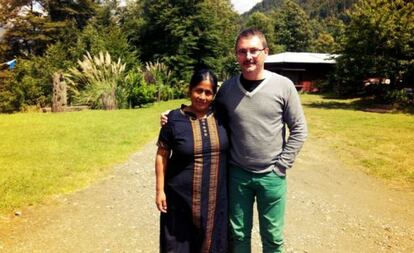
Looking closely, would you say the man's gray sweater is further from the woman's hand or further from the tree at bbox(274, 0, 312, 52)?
the tree at bbox(274, 0, 312, 52)

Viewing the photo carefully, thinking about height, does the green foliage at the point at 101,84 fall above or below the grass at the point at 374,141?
above

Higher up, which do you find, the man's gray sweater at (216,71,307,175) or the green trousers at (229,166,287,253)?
the man's gray sweater at (216,71,307,175)

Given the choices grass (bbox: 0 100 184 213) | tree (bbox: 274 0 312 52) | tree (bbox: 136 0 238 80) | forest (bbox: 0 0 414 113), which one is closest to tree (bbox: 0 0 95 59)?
forest (bbox: 0 0 414 113)

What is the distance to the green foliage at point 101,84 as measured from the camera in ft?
49.5

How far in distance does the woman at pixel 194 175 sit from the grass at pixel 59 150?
2939 mm

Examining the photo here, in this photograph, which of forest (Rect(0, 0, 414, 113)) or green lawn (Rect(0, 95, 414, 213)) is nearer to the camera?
green lawn (Rect(0, 95, 414, 213))

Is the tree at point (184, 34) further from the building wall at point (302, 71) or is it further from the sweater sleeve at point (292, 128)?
the sweater sleeve at point (292, 128)

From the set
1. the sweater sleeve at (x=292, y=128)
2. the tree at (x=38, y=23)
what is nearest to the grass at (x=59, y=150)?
the sweater sleeve at (x=292, y=128)

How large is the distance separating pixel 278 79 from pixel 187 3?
75.1 ft

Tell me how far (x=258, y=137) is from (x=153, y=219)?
7.74ft

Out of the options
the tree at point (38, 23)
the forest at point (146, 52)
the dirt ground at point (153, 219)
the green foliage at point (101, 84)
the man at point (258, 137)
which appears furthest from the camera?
the tree at point (38, 23)

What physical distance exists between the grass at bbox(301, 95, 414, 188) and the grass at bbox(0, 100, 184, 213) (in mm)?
4515

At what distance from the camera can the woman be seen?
2.47 m

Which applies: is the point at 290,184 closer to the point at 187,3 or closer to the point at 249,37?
the point at 249,37
